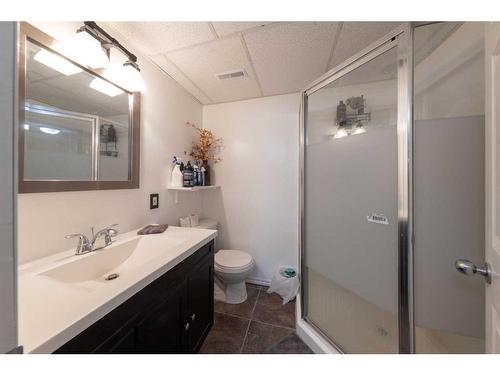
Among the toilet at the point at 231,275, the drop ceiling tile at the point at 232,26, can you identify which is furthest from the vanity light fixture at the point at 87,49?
the toilet at the point at 231,275

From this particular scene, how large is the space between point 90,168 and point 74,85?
44 centimetres

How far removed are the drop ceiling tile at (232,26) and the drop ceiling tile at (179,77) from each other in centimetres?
52

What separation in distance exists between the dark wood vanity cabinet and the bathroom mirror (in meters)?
0.67

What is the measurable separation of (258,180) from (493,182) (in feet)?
5.25

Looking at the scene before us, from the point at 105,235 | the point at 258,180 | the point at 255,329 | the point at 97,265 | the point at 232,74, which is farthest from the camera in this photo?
the point at 258,180

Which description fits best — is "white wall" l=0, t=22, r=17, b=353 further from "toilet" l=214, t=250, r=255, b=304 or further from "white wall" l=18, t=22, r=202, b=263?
"toilet" l=214, t=250, r=255, b=304

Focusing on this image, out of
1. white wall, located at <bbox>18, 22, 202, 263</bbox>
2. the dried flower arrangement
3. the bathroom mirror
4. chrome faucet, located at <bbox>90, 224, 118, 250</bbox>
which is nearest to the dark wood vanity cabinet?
chrome faucet, located at <bbox>90, 224, 118, 250</bbox>

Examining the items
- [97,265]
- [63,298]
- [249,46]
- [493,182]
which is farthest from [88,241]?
[493,182]

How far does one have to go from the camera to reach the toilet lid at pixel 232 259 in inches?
64.9

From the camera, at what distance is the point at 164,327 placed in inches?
33.3

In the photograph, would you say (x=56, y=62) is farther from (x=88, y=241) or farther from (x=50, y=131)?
(x=88, y=241)

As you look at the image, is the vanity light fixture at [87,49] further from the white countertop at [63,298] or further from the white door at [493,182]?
the white door at [493,182]
